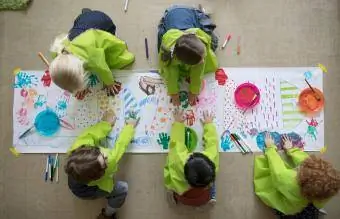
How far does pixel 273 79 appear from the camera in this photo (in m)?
1.62

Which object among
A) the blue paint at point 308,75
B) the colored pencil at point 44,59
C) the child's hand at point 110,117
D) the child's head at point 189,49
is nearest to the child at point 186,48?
the child's head at point 189,49

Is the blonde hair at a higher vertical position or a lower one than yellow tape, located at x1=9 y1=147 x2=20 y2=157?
higher

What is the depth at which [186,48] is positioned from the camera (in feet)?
4.30

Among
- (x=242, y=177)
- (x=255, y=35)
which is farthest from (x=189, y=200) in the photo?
→ (x=255, y=35)

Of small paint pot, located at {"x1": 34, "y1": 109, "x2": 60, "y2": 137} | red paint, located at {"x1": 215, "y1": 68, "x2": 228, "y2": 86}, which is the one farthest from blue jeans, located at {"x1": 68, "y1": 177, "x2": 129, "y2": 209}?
red paint, located at {"x1": 215, "y1": 68, "x2": 228, "y2": 86}

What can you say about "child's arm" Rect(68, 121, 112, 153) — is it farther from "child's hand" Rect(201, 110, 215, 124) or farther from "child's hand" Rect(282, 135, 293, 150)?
"child's hand" Rect(282, 135, 293, 150)

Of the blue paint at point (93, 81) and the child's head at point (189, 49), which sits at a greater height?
the child's head at point (189, 49)

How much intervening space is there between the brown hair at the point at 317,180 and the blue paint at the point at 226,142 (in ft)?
1.05

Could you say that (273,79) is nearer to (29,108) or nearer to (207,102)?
(207,102)

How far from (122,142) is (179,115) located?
0.83ft

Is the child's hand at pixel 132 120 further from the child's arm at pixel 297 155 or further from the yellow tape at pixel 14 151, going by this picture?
the child's arm at pixel 297 155

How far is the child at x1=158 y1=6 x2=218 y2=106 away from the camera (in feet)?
4.38

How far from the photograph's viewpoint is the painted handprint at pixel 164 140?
1.61 m

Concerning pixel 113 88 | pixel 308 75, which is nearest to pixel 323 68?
pixel 308 75
